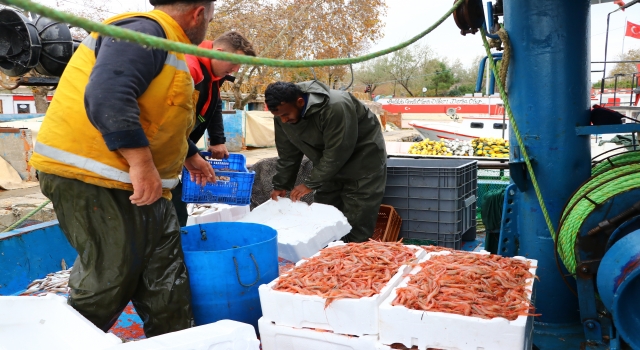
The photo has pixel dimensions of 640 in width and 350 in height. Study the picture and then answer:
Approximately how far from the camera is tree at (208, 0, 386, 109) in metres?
21.2

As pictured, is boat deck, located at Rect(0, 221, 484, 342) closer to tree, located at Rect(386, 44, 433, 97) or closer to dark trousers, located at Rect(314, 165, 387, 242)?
dark trousers, located at Rect(314, 165, 387, 242)

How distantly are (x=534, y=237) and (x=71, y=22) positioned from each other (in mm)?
3171

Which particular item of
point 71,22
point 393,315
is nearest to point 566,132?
point 393,315

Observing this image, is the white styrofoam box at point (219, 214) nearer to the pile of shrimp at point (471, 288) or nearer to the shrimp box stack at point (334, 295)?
the shrimp box stack at point (334, 295)

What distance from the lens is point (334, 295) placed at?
93.0 inches

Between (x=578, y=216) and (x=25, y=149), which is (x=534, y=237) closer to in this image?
(x=578, y=216)

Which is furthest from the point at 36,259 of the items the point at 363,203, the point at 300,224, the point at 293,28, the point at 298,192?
the point at 293,28

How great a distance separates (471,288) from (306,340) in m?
0.86

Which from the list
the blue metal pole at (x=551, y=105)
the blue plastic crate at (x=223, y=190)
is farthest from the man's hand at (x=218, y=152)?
the blue metal pole at (x=551, y=105)

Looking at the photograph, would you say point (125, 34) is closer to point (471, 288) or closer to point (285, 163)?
point (471, 288)

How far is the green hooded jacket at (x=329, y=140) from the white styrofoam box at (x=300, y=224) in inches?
11.7

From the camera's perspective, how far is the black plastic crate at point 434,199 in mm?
5164

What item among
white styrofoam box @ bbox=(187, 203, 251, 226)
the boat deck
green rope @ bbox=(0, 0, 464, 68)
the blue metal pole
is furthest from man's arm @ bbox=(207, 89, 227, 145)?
green rope @ bbox=(0, 0, 464, 68)

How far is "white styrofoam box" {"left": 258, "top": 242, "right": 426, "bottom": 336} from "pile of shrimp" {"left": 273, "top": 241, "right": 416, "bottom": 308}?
0.14 ft
